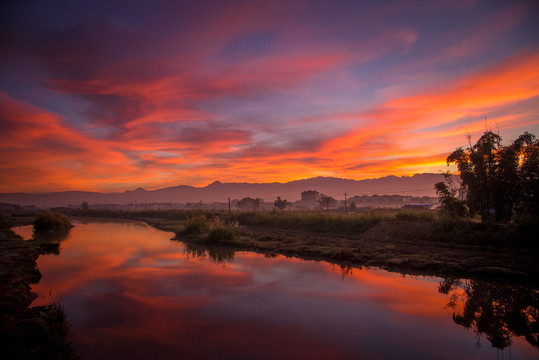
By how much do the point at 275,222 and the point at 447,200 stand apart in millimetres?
18717

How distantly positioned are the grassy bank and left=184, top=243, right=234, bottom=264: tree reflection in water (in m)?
1.12

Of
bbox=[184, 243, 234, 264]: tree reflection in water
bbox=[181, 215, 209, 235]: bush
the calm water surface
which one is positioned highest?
bbox=[181, 215, 209, 235]: bush

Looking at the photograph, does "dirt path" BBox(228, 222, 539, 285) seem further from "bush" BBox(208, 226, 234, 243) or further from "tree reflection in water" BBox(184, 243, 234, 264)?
"tree reflection in water" BBox(184, 243, 234, 264)

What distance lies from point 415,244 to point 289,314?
1402 centimetres

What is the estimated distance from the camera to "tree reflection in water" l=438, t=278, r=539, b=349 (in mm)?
7571

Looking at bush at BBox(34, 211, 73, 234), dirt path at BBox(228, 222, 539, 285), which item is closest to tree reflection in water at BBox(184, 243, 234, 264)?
dirt path at BBox(228, 222, 539, 285)

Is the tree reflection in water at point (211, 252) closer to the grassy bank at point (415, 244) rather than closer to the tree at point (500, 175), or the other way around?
the grassy bank at point (415, 244)

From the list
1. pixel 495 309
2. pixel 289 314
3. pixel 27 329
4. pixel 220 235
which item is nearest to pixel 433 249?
pixel 495 309

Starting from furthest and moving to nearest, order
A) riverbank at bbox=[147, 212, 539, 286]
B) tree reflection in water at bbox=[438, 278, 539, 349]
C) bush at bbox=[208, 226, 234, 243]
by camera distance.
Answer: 1. bush at bbox=[208, 226, 234, 243]
2. riverbank at bbox=[147, 212, 539, 286]
3. tree reflection in water at bbox=[438, 278, 539, 349]

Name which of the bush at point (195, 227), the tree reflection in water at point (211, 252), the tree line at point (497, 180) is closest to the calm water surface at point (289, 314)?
the tree reflection in water at point (211, 252)

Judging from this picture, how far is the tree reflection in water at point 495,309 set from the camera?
757 centimetres

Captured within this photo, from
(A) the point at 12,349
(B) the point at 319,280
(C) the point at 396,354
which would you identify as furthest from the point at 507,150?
(A) the point at 12,349

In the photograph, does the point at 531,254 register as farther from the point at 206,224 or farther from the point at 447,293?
the point at 206,224

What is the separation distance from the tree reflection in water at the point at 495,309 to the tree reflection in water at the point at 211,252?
11395 mm
